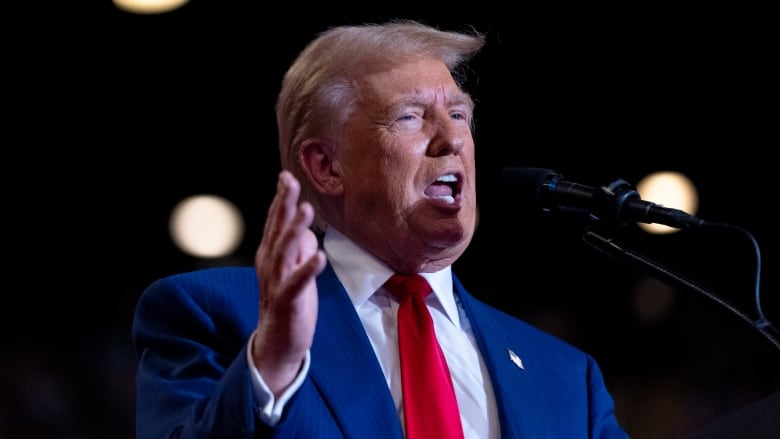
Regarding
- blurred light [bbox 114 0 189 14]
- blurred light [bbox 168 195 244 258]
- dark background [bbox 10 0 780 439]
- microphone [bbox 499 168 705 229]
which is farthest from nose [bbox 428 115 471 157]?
blurred light [bbox 168 195 244 258]

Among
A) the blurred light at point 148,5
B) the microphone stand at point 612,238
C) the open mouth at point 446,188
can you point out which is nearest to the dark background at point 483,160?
the blurred light at point 148,5

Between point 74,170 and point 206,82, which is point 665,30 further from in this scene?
point 74,170

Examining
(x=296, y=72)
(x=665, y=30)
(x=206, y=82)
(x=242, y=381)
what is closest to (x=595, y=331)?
(x=665, y=30)

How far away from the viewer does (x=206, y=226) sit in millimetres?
4223

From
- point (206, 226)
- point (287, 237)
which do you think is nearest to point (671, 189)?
point (206, 226)

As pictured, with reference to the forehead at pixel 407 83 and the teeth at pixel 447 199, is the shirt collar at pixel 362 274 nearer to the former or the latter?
the teeth at pixel 447 199

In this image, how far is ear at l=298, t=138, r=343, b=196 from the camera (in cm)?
206

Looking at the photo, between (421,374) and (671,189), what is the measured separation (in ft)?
8.58

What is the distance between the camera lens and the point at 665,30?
3.50 m

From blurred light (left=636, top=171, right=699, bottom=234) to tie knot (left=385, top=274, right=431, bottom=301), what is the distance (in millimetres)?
2293

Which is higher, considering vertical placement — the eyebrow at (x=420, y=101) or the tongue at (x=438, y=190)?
the eyebrow at (x=420, y=101)

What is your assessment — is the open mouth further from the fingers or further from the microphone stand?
the fingers

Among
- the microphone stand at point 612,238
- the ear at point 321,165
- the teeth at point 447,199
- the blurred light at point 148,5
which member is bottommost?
the blurred light at point 148,5

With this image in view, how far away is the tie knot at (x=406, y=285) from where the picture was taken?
1.96 m
